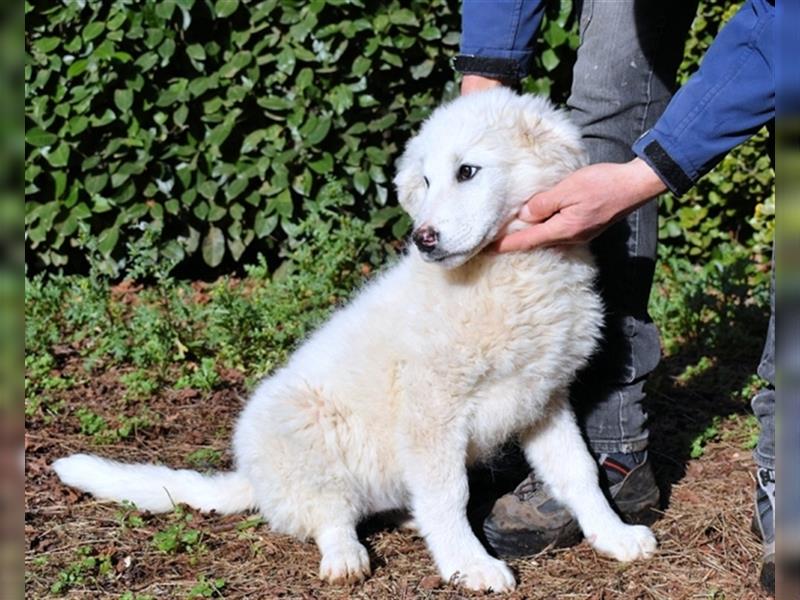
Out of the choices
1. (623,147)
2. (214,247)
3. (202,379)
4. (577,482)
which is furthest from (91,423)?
(623,147)

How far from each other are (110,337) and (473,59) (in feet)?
8.19

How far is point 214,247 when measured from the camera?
18.1 ft

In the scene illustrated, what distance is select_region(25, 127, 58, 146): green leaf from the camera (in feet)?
16.9

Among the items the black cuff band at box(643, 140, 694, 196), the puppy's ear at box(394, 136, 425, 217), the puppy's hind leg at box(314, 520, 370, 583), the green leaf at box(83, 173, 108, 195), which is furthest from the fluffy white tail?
the green leaf at box(83, 173, 108, 195)

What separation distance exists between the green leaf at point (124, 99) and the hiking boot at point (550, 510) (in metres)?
3.15

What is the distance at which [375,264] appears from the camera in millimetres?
5316

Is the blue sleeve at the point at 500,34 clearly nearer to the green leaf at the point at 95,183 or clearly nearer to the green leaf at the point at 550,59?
the green leaf at the point at 550,59

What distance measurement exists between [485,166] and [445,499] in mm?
983

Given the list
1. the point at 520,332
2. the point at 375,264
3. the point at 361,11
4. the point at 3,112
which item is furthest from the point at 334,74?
the point at 3,112

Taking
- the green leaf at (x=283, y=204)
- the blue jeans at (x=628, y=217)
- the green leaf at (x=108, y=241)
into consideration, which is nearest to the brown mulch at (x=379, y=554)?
the blue jeans at (x=628, y=217)

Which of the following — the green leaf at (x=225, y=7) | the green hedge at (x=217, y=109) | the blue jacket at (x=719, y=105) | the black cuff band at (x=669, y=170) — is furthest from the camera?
the green hedge at (x=217, y=109)

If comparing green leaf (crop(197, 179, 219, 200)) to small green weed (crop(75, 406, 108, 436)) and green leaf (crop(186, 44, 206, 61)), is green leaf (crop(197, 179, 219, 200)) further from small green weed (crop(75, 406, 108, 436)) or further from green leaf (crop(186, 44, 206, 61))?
small green weed (crop(75, 406, 108, 436))

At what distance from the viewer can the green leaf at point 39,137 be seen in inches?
203

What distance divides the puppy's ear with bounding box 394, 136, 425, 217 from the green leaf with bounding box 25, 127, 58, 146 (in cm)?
285
